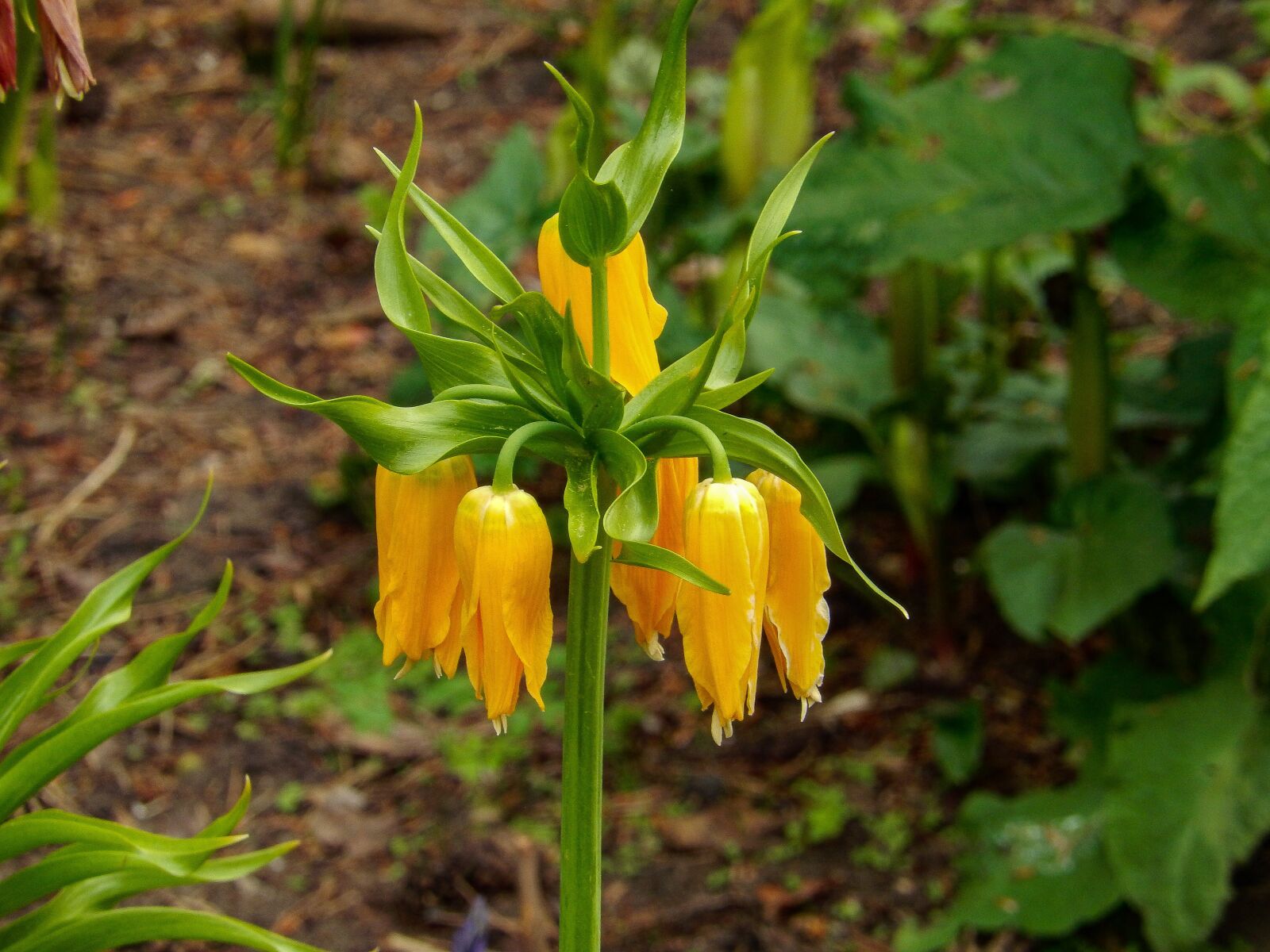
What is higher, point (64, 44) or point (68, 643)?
point (64, 44)

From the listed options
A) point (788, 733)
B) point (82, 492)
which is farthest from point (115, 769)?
point (788, 733)

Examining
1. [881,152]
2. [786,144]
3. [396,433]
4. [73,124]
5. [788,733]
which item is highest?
[396,433]

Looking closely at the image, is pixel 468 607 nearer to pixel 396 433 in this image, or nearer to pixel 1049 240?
pixel 396 433

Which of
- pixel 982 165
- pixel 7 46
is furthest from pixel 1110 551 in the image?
pixel 7 46

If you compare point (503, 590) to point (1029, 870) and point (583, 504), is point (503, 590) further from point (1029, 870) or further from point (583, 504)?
point (1029, 870)

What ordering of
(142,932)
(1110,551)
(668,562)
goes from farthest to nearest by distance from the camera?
1. (1110,551)
2. (142,932)
3. (668,562)

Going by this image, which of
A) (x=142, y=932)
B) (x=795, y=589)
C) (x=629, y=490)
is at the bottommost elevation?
(x=142, y=932)

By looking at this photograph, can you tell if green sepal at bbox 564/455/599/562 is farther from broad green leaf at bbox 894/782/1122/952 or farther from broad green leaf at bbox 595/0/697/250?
broad green leaf at bbox 894/782/1122/952
